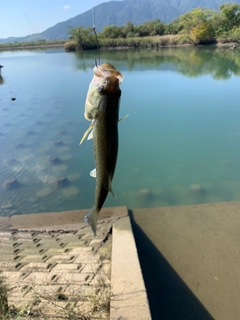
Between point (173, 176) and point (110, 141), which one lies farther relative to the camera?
point (173, 176)

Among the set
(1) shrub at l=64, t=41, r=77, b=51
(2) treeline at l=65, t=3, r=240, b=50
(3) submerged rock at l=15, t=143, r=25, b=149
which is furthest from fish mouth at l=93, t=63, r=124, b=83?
(1) shrub at l=64, t=41, r=77, b=51

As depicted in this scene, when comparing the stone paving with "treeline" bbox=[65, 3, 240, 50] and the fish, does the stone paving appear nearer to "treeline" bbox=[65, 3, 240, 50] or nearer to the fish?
the fish

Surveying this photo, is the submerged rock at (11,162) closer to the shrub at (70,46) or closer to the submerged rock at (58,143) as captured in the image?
the submerged rock at (58,143)

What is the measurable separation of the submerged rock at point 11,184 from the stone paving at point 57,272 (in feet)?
7.31

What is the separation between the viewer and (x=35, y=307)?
2.67 m

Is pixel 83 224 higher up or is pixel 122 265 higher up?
pixel 122 265

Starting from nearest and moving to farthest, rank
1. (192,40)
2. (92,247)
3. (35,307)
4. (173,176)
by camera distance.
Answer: (35,307), (92,247), (173,176), (192,40)

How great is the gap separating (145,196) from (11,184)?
3.09 meters

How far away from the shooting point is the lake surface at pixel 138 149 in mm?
6328

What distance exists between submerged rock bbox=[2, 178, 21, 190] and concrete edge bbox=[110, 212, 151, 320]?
360 cm

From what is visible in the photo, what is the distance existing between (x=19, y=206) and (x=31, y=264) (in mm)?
2792


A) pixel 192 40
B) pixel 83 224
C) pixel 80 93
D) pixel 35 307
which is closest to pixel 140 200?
pixel 83 224

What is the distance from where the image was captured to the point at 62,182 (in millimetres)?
6801

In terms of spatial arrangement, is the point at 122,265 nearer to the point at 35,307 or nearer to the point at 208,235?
the point at 35,307
